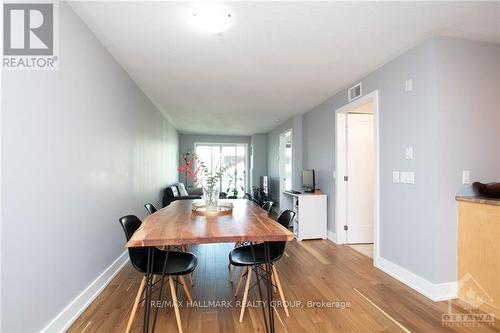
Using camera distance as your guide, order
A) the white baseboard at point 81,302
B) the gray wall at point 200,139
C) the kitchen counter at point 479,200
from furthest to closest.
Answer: the gray wall at point 200,139 → the kitchen counter at point 479,200 → the white baseboard at point 81,302

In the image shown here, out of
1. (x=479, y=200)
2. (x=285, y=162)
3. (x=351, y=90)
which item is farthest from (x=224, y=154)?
(x=479, y=200)

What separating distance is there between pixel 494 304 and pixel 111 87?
424 cm

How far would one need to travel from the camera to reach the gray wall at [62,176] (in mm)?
1366

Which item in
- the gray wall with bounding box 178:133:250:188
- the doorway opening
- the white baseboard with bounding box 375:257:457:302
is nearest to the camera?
the white baseboard with bounding box 375:257:457:302

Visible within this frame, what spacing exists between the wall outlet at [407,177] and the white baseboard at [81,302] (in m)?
3.30

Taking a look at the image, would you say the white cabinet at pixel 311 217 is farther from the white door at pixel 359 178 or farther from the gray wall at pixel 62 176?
the gray wall at pixel 62 176

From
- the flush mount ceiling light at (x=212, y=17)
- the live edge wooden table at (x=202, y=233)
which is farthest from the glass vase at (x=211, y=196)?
the flush mount ceiling light at (x=212, y=17)

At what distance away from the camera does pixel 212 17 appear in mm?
1935

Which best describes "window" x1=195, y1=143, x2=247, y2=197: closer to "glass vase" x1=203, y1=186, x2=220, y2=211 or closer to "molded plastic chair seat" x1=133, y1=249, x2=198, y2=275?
"glass vase" x1=203, y1=186, x2=220, y2=211

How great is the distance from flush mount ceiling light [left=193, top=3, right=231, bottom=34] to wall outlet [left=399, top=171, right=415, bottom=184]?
2.34 m

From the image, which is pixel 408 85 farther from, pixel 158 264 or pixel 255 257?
pixel 158 264

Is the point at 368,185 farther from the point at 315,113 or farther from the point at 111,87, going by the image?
the point at 111,87

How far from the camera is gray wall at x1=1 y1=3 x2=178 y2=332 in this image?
1.37m

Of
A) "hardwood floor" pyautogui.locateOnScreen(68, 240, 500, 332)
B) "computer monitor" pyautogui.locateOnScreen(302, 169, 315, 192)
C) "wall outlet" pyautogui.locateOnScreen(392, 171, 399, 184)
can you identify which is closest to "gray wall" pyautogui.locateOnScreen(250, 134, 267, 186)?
"computer monitor" pyautogui.locateOnScreen(302, 169, 315, 192)
